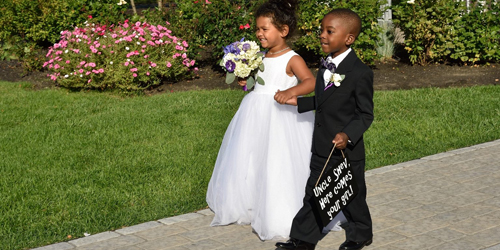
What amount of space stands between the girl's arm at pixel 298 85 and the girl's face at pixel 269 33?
7.1 inches

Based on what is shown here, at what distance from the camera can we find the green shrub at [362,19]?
11272 mm

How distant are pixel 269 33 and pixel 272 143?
798 mm

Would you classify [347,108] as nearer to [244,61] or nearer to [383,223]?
[244,61]

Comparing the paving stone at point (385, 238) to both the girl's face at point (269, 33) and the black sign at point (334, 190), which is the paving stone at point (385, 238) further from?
the girl's face at point (269, 33)

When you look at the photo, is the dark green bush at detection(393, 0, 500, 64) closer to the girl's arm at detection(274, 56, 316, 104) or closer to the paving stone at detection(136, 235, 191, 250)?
the girl's arm at detection(274, 56, 316, 104)

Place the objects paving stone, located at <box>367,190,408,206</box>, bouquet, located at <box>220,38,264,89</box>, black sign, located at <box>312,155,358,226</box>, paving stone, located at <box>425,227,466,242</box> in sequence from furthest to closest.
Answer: paving stone, located at <box>367,190,408,206</box>
bouquet, located at <box>220,38,264,89</box>
paving stone, located at <box>425,227,466,242</box>
black sign, located at <box>312,155,358,226</box>

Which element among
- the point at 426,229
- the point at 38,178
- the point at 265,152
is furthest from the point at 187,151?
the point at 426,229

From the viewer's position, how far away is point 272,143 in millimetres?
4789

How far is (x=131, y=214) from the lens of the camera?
5344mm

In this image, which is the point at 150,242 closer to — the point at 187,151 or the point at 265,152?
the point at 265,152

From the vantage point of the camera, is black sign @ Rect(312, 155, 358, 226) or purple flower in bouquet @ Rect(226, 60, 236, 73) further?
purple flower in bouquet @ Rect(226, 60, 236, 73)

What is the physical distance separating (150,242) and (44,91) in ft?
21.8

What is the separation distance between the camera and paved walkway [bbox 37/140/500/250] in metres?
4.57

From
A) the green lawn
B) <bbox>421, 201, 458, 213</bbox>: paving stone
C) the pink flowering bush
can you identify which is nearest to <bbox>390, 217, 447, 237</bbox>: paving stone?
<bbox>421, 201, 458, 213</bbox>: paving stone
